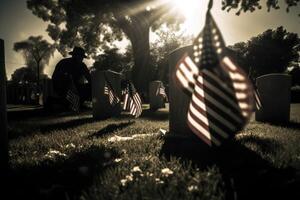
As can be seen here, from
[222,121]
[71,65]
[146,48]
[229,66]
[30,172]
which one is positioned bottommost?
[30,172]

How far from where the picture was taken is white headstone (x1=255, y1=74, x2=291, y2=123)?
10125 mm

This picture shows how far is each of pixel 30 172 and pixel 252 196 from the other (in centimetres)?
271

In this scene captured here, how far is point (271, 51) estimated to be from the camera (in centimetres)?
6291

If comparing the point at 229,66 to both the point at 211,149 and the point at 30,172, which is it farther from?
the point at 30,172

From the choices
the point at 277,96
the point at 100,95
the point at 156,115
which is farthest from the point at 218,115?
the point at 156,115

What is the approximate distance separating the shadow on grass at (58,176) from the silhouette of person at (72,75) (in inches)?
299

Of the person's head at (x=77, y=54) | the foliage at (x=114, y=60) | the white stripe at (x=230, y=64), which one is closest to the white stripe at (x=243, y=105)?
Answer: the white stripe at (x=230, y=64)

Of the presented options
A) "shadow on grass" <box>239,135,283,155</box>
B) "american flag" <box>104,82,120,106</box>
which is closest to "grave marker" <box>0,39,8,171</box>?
"shadow on grass" <box>239,135,283,155</box>

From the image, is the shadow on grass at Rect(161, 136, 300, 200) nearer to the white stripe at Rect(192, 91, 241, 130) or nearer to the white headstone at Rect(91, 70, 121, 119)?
the white stripe at Rect(192, 91, 241, 130)

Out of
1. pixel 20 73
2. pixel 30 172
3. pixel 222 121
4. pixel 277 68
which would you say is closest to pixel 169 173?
pixel 222 121

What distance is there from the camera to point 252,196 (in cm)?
291

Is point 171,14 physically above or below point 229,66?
above

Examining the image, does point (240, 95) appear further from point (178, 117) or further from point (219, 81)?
point (178, 117)

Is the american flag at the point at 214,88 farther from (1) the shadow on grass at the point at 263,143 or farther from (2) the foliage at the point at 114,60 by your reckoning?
(2) the foliage at the point at 114,60
